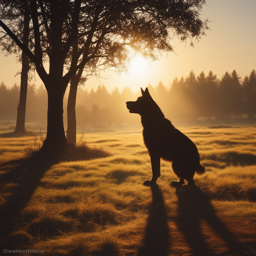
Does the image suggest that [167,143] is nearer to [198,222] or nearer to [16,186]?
[198,222]

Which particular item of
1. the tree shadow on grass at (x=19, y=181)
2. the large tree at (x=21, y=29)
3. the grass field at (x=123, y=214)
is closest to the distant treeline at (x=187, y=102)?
the large tree at (x=21, y=29)

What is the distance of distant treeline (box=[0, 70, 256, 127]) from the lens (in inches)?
2306

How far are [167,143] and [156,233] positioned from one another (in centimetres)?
259

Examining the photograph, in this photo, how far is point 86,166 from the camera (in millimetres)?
8000

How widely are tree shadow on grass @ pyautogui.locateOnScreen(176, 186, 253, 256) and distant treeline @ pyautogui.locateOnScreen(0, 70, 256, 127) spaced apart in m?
57.9

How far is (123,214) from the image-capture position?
4.20m

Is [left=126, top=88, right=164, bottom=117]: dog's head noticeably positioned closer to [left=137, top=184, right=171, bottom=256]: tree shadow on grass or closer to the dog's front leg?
the dog's front leg

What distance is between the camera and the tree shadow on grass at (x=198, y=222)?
2.93 m

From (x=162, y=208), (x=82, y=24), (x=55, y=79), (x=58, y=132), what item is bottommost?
(x=162, y=208)

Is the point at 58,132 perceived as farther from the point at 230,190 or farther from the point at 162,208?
the point at 230,190

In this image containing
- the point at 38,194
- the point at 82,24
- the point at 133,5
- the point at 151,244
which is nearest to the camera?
the point at 151,244

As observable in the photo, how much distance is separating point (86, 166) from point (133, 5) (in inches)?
289

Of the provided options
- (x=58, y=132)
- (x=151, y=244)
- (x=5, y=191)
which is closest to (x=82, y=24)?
(x=58, y=132)

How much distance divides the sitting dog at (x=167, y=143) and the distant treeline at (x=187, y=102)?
57.1 m
